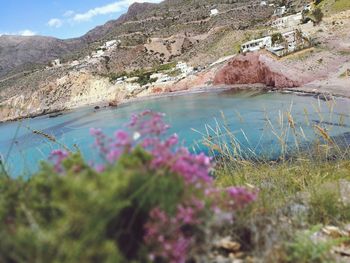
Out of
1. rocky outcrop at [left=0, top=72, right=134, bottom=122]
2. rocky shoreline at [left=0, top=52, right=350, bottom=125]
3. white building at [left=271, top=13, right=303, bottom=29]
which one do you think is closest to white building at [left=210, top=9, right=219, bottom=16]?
white building at [left=271, top=13, right=303, bottom=29]

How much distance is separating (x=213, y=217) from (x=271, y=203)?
126 cm

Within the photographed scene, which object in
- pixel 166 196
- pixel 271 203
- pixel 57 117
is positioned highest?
pixel 166 196

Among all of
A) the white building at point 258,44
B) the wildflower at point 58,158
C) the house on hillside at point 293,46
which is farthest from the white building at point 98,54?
the wildflower at point 58,158

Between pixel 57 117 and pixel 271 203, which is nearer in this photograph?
pixel 271 203

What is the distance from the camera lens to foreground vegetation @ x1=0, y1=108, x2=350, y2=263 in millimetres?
1585

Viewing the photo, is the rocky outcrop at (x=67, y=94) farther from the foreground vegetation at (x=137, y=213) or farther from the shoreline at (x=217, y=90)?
the foreground vegetation at (x=137, y=213)

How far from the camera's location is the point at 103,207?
5.26 feet

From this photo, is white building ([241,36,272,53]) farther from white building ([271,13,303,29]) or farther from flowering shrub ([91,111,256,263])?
flowering shrub ([91,111,256,263])

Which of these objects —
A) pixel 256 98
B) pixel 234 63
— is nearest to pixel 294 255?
pixel 256 98

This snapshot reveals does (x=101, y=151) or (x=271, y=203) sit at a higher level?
(x=101, y=151)

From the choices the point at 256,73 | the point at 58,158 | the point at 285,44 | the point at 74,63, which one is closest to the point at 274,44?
the point at 285,44

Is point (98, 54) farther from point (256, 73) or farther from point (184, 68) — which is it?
point (256, 73)

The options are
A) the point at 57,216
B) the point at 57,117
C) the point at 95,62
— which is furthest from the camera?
the point at 95,62

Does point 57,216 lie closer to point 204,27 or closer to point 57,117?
point 57,117
